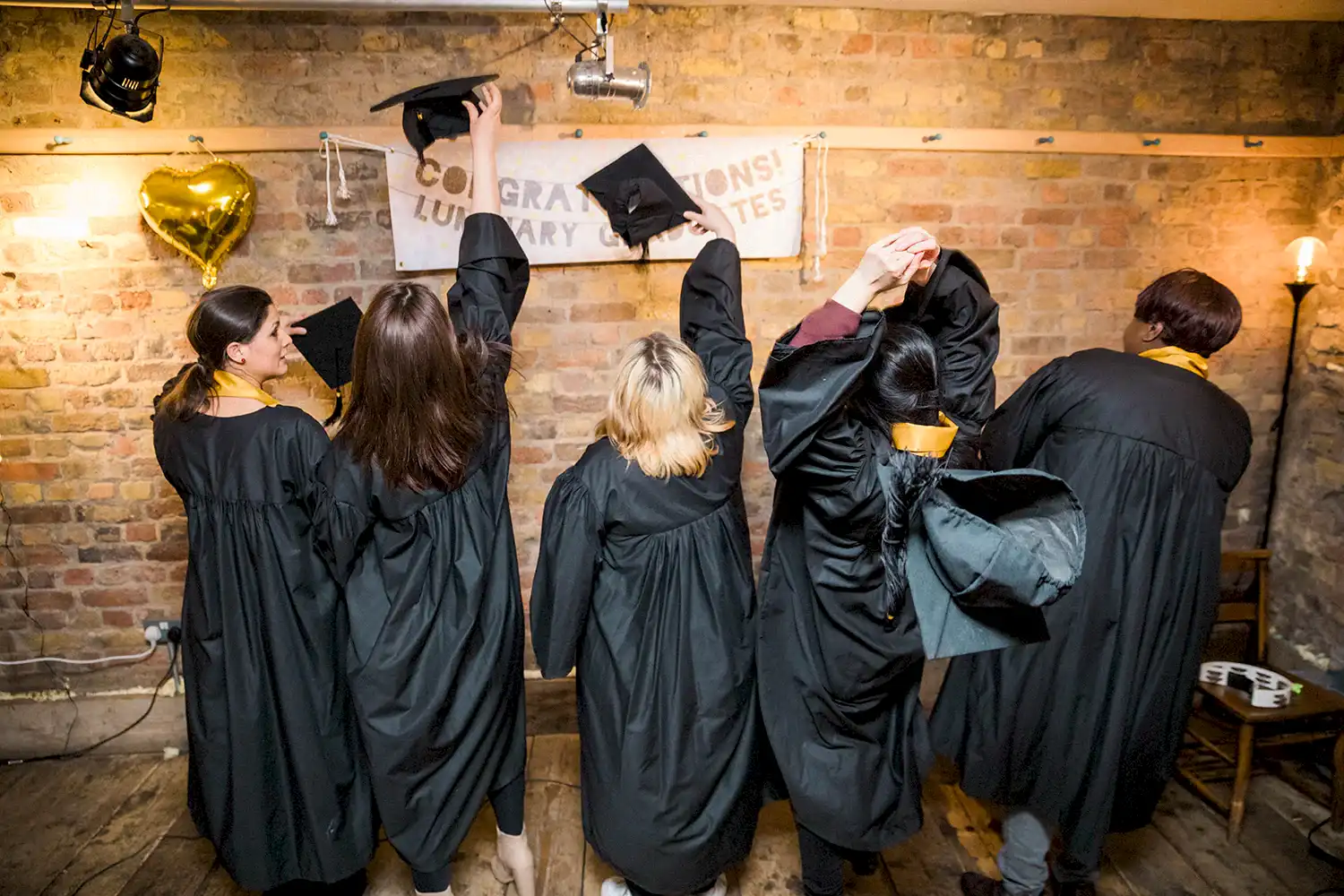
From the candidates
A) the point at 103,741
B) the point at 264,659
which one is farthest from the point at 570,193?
the point at 103,741

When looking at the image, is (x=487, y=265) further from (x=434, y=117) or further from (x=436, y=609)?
(x=436, y=609)

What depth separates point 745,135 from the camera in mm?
2568

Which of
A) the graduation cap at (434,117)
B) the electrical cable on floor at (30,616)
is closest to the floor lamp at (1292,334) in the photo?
the graduation cap at (434,117)

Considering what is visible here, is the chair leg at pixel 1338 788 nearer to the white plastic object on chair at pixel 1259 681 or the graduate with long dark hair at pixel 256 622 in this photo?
the white plastic object on chair at pixel 1259 681

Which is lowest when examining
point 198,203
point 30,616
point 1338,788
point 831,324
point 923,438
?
point 1338,788

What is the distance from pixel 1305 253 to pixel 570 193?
2.62 metres

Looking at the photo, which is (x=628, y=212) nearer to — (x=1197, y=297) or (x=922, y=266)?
(x=922, y=266)

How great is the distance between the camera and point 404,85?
2.50 m

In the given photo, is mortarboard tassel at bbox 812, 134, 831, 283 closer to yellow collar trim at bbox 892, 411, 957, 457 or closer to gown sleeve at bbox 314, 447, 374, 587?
yellow collar trim at bbox 892, 411, 957, 457

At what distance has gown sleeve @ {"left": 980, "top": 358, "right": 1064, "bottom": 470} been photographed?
2061 mm

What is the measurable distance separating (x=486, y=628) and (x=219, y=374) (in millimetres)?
943

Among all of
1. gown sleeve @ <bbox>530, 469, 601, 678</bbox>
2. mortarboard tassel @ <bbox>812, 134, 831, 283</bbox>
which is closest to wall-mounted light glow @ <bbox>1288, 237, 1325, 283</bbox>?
mortarboard tassel @ <bbox>812, 134, 831, 283</bbox>

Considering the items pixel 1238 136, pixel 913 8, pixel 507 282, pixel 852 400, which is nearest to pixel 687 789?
pixel 852 400

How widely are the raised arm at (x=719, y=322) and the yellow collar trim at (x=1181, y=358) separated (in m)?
1.08
